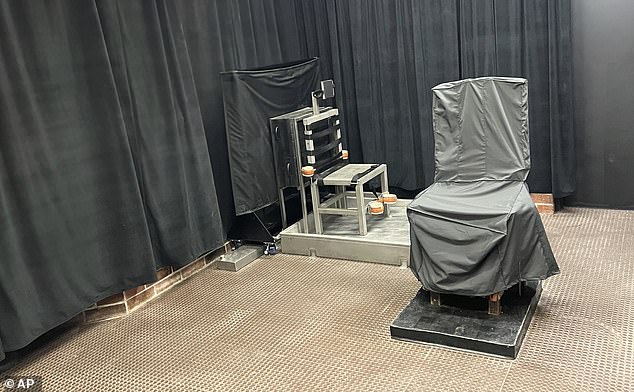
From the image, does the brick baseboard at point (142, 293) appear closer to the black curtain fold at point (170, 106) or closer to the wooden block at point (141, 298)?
the wooden block at point (141, 298)

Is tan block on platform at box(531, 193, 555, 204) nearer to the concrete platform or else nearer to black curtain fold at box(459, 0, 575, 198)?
black curtain fold at box(459, 0, 575, 198)

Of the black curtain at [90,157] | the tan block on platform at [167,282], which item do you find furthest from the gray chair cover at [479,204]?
the tan block on platform at [167,282]

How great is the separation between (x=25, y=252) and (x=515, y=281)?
237cm

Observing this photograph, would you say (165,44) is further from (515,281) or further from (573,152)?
(573,152)

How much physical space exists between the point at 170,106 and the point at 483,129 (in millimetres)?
1870

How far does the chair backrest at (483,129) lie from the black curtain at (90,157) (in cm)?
160

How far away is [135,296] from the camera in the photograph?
358 cm

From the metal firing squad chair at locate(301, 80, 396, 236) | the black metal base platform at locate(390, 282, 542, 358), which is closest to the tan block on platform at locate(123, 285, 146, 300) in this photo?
the metal firing squad chair at locate(301, 80, 396, 236)

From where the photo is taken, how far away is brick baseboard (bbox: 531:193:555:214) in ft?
14.7

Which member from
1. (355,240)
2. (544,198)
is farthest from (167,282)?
(544,198)

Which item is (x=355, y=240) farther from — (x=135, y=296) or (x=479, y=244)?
(x=135, y=296)

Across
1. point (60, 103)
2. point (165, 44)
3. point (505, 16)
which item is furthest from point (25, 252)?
point (505, 16)

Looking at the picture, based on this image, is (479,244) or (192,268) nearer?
(479,244)

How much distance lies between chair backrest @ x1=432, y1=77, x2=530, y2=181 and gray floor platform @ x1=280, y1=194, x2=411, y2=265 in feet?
2.37
